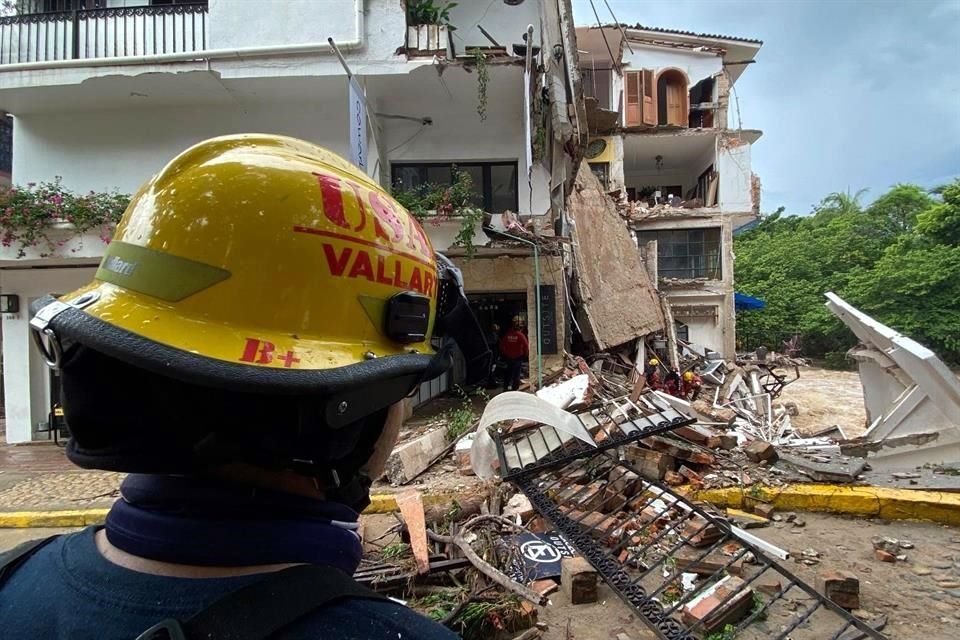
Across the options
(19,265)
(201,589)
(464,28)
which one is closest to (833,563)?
(201,589)

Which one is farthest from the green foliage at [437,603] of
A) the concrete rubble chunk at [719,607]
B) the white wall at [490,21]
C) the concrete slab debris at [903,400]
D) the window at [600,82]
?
the window at [600,82]

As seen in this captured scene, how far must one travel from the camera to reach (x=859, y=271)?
23.9m

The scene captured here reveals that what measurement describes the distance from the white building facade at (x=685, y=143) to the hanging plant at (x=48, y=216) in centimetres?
1388

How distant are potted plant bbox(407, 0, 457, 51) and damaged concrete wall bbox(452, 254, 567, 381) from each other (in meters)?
3.41

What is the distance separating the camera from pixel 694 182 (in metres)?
20.2

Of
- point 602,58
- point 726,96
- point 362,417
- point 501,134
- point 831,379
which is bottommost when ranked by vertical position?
point 831,379

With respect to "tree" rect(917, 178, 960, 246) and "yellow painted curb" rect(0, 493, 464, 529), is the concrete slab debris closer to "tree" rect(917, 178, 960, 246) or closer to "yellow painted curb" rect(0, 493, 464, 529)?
"yellow painted curb" rect(0, 493, 464, 529)

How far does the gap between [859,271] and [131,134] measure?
28.3 m

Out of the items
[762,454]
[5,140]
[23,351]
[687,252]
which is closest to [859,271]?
[687,252]

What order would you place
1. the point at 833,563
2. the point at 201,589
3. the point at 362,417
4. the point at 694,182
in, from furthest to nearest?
1. the point at 694,182
2. the point at 833,563
3. the point at 362,417
4. the point at 201,589

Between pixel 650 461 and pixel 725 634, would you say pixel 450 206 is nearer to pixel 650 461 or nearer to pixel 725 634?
pixel 650 461

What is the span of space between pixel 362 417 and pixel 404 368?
0.38 ft

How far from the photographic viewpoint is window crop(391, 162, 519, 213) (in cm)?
917

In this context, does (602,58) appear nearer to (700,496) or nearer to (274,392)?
(700,496)
